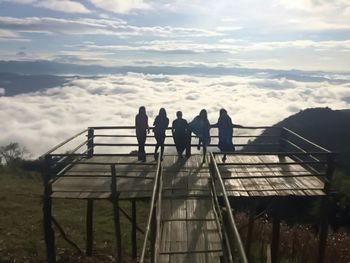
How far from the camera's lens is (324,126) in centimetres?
10731

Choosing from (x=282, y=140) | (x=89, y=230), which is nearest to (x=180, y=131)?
(x=282, y=140)

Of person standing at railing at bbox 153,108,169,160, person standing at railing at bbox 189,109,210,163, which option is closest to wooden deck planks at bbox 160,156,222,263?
person standing at railing at bbox 189,109,210,163

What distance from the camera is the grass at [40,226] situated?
19.2 metres

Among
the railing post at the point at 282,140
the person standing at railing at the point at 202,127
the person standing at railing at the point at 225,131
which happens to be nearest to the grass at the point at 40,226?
the person standing at railing at the point at 202,127

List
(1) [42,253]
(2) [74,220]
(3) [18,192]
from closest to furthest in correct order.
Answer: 1. (1) [42,253]
2. (2) [74,220]
3. (3) [18,192]

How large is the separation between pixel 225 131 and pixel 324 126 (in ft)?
312

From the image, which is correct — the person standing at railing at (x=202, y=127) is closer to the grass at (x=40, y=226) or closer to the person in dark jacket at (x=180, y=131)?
the person in dark jacket at (x=180, y=131)

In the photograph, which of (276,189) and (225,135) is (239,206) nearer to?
(225,135)

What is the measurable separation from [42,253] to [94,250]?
217 cm

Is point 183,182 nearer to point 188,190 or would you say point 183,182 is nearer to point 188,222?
point 188,190

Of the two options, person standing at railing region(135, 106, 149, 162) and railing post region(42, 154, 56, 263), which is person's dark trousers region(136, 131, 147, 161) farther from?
railing post region(42, 154, 56, 263)

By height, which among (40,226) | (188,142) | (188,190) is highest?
(188,142)

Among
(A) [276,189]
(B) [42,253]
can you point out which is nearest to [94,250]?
(B) [42,253]

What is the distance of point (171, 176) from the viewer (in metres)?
15.6
